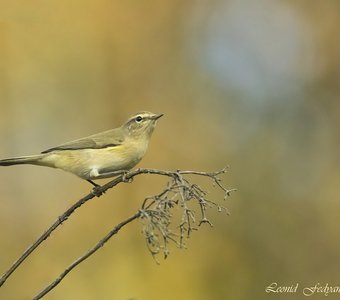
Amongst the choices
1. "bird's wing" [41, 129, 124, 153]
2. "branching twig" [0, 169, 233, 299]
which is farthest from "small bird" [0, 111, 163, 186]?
"branching twig" [0, 169, 233, 299]

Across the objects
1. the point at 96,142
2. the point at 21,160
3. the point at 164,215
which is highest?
the point at 96,142

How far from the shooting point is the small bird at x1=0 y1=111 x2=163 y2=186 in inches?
178

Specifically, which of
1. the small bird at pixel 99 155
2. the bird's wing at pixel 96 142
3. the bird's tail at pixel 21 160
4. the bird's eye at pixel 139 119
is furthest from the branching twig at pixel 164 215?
the bird's eye at pixel 139 119

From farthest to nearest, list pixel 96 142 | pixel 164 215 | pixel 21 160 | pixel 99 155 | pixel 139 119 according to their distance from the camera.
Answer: pixel 139 119 → pixel 96 142 → pixel 99 155 → pixel 21 160 → pixel 164 215

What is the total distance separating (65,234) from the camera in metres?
8.09

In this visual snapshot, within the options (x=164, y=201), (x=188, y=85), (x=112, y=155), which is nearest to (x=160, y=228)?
(x=164, y=201)

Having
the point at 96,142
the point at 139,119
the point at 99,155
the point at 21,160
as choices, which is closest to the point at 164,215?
the point at 21,160

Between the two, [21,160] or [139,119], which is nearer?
[21,160]

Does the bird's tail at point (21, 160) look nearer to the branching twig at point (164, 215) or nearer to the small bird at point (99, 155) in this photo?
the small bird at point (99, 155)

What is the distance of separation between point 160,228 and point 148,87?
276 inches

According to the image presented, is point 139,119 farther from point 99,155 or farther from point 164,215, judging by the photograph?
point 164,215

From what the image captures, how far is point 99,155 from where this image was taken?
459 centimetres

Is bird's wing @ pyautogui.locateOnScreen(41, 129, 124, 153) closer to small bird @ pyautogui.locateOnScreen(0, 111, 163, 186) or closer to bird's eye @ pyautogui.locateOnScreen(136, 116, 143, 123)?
small bird @ pyautogui.locateOnScreen(0, 111, 163, 186)

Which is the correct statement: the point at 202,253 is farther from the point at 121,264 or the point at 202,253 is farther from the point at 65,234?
the point at 65,234
